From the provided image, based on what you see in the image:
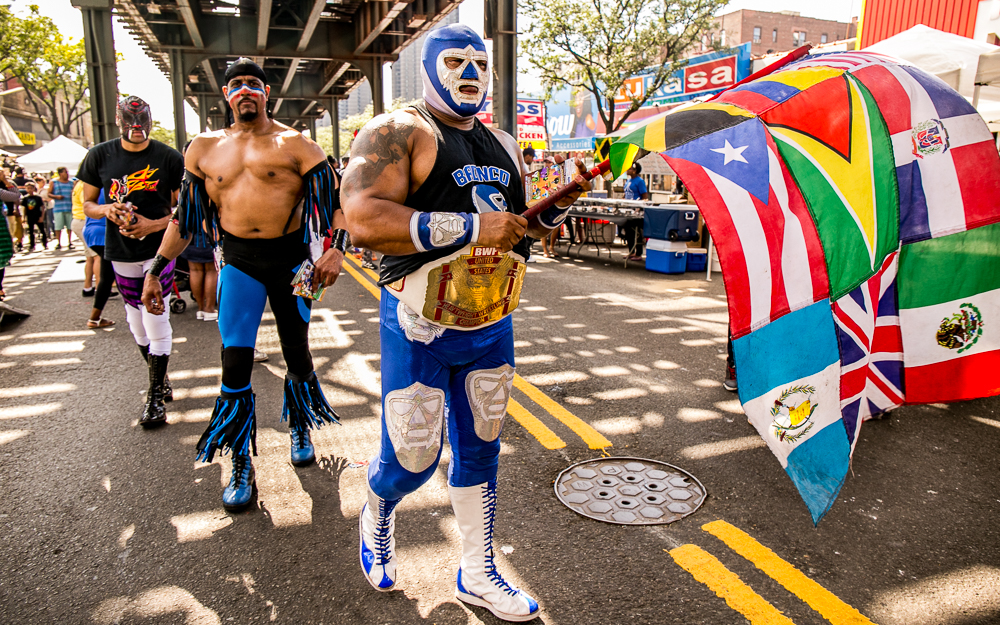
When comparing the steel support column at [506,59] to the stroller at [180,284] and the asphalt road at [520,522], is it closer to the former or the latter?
the stroller at [180,284]

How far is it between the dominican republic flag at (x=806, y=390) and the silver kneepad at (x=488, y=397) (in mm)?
901

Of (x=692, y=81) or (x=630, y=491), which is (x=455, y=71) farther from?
(x=692, y=81)

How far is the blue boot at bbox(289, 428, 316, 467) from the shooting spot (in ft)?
13.1

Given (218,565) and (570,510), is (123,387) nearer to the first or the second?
(218,565)

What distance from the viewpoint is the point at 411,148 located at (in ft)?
7.58

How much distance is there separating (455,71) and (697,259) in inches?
402

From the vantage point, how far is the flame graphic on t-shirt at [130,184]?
16.0ft

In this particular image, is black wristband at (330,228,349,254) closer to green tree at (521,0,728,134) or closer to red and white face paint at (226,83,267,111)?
red and white face paint at (226,83,267,111)

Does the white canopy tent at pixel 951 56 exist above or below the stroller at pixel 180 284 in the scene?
above

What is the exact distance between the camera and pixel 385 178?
2.25m

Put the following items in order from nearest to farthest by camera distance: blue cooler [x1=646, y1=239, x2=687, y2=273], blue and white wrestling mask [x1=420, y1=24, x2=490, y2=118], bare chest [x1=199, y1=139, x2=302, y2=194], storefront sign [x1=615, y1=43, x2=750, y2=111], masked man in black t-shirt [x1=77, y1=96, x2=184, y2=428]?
1. blue and white wrestling mask [x1=420, y1=24, x2=490, y2=118]
2. bare chest [x1=199, y1=139, x2=302, y2=194]
3. masked man in black t-shirt [x1=77, y1=96, x2=184, y2=428]
4. blue cooler [x1=646, y1=239, x2=687, y2=273]
5. storefront sign [x1=615, y1=43, x2=750, y2=111]

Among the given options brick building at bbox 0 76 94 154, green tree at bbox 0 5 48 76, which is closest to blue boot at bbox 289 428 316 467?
green tree at bbox 0 5 48 76

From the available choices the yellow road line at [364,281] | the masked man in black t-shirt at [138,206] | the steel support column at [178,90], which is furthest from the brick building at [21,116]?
the masked man in black t-shirt at [138,206]

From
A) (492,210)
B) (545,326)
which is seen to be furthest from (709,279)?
(492,210)
